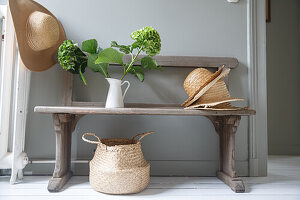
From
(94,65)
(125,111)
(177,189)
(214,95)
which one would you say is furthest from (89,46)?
(177,189)

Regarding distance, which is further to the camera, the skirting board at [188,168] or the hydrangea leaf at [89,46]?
the skirting board at [188,168]

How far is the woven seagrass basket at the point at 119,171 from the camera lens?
3.40ft

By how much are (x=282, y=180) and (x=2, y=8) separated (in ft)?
6.28

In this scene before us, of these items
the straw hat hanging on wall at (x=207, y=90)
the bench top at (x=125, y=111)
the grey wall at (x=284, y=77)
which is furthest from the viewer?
the grey wall at (x=284, y=77)

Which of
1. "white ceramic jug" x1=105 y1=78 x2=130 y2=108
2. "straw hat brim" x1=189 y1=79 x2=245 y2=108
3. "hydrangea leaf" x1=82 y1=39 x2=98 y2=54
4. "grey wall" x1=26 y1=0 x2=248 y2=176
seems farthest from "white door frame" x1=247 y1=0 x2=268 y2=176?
"hydrangea leaf" x1=82 y1=39 x2=98 y2=54

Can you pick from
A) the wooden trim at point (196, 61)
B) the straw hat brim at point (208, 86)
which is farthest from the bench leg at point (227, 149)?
the wooden trim at point (196, 61)

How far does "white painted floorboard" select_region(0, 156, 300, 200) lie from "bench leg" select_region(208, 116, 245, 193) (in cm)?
4

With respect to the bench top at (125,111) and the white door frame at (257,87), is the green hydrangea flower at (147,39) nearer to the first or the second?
the bench top at (125,111)

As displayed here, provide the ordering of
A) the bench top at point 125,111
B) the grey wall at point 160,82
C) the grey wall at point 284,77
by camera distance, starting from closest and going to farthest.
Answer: the bench top at point 125,111 → the grey wall at point 160,82 → the grey wall at point 284,77

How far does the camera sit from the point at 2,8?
4.00ft

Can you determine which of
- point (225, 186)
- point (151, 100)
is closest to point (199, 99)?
point (151, 100)

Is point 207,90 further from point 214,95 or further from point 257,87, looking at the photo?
point 257,87

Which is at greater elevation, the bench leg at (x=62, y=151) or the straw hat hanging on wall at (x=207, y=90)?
the straw hat hanging on wall at (x=207, y=90)

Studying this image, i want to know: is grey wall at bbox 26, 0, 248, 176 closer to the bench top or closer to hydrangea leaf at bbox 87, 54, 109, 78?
hydrangea leaf at bbox 87, 54, 109, 78
